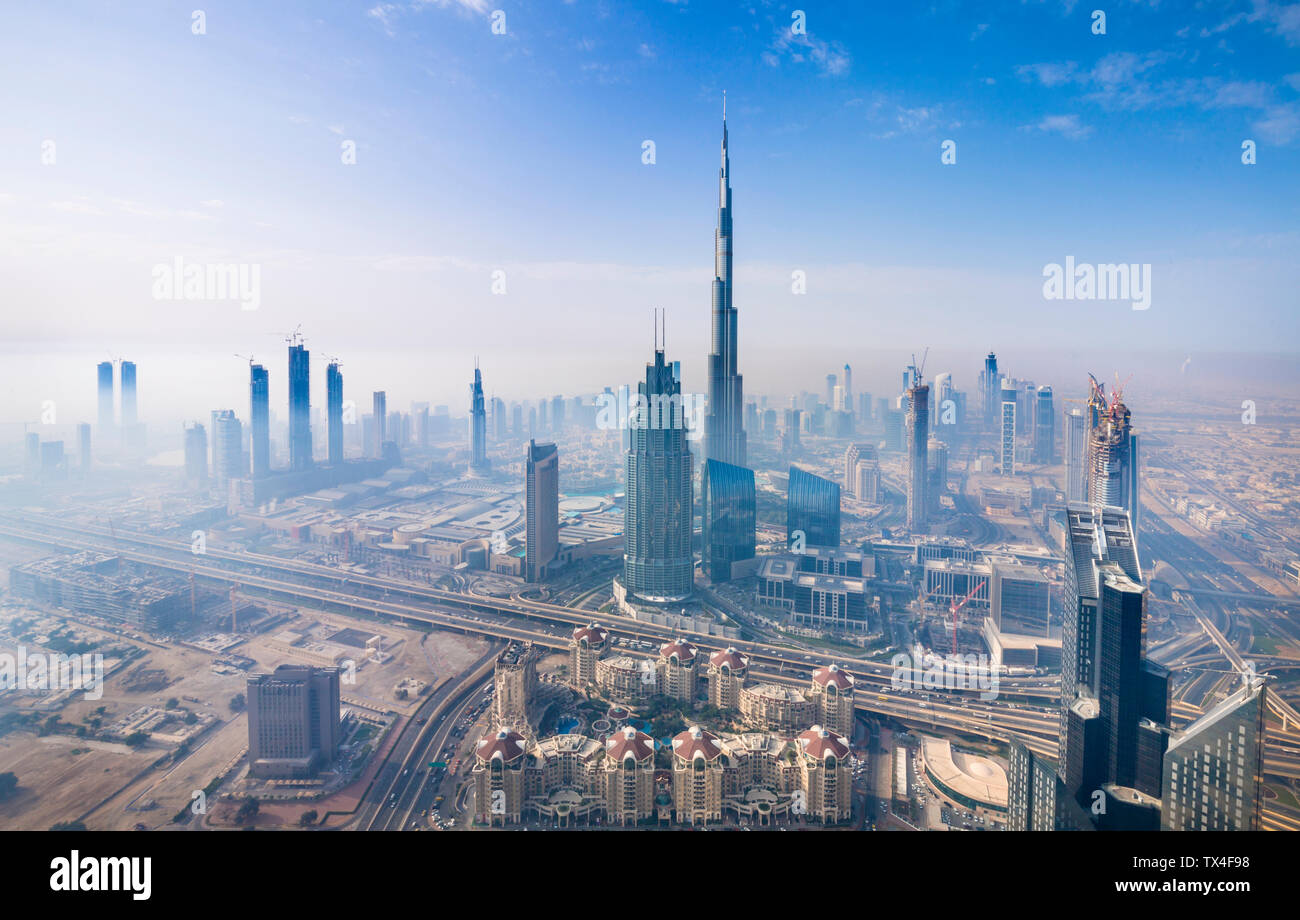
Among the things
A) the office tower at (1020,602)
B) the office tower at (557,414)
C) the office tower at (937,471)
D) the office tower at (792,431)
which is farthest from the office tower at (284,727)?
the office tower at (557,414)

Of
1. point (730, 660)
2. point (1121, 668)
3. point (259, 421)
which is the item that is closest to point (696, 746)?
point (730, 660)

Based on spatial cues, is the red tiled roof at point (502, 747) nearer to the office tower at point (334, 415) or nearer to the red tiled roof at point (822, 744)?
the red tiled roof at point (822, 744)

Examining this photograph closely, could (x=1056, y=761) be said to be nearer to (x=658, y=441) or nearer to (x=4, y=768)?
(x=658, y=441)

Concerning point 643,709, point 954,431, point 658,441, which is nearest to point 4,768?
point 643,709

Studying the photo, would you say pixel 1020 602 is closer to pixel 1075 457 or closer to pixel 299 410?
pixel 1075 457
